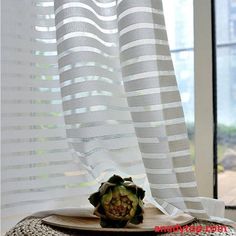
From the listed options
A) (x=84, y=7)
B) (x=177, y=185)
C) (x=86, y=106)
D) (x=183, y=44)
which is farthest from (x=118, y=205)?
(x=183, y=44)

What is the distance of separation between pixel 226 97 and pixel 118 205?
567 millimetres

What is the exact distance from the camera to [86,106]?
906 millimetres

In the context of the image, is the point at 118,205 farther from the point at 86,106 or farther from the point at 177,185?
the point at 86,106

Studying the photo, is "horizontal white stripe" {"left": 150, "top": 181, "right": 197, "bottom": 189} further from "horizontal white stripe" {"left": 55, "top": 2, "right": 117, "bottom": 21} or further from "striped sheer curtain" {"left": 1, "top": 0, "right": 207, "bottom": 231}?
"horizontal white stripe" {"left": 55, "top": 2, "right": 117, "bottom": 21}

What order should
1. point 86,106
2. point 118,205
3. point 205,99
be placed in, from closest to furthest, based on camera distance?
→ point 118,205 → point 86,106 → point 205,99

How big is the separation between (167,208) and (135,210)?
10 centimetres

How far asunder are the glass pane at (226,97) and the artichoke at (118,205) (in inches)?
17.9

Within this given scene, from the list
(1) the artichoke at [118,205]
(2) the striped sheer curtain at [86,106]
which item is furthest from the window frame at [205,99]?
(1) the artichoke at [118,205]

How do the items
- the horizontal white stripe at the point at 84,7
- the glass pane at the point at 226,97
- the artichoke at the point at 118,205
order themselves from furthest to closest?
the glass pane at the point at 226,97
the horizontal white stripe at the point at 84,7
the artichoke at the point at 118,205

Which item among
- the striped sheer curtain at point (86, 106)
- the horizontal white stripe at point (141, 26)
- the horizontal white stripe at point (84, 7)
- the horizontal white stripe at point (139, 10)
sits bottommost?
the striped sheer curtain at point (86, 106)

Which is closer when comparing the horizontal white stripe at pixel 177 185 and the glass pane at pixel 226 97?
the horizontal white stripe at pixel 177 185

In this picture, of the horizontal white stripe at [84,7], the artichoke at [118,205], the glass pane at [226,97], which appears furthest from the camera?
the glass pane at [226,97]

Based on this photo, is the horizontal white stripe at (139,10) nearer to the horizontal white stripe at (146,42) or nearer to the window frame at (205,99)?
the horizontal white stripe at (146,42)

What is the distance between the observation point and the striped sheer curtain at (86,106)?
84cm
